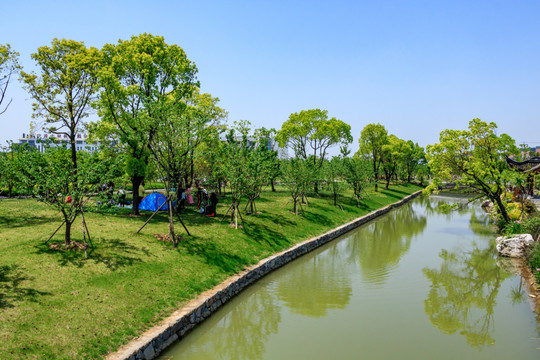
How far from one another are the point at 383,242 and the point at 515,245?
8.55m

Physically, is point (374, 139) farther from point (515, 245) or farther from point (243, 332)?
point (243, 332)

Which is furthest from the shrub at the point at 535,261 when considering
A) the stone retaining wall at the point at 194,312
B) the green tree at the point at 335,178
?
the green tree at the point at 335,178

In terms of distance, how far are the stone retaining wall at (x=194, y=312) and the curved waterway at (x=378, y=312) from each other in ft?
1.05

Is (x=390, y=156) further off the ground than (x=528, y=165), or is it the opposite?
(x=390, y=156)

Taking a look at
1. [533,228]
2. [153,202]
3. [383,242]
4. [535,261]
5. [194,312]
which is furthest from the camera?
[383,242]

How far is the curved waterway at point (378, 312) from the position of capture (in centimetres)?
1161

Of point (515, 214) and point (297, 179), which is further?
point (297, 179)

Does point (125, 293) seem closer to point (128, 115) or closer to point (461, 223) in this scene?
point (128, 115)

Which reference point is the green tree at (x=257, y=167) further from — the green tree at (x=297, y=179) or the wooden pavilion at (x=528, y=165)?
the wooden pavilion at (x=528, y=165)

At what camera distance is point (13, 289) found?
10938mm

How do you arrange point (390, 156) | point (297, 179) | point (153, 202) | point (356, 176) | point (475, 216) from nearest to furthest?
point (153, 202), point (297, 179), point (356, 176), point (475, 216), point (390, 156)

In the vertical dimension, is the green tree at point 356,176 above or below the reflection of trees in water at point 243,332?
above

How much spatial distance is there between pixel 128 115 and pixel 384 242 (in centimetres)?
2037

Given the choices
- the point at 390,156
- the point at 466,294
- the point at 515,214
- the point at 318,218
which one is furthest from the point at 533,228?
the point at 390,156
